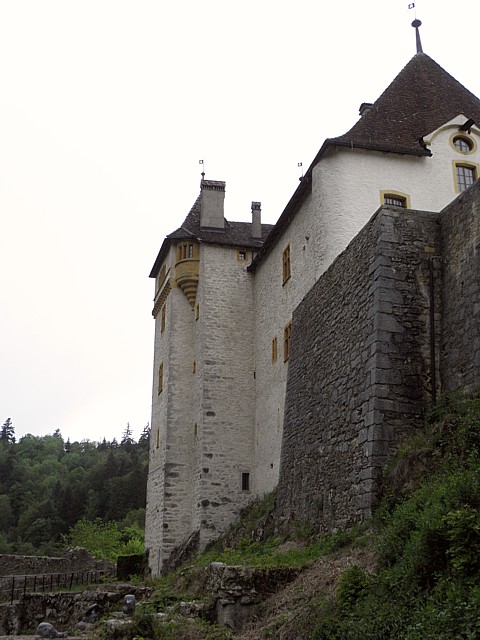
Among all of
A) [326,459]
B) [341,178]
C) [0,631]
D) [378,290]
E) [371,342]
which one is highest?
[341,178]

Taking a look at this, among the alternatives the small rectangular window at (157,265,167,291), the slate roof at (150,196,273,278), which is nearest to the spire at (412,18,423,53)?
the slate roof at (150,196,273,278)

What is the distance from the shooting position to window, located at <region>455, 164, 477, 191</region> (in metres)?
20.9

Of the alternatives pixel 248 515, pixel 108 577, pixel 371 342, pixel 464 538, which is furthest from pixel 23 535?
pixel 464 538

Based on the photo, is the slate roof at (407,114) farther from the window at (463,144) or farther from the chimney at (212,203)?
the chimney at (212,203)

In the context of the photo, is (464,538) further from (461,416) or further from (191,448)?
(191,448)

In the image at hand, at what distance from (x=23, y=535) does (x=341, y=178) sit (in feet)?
218

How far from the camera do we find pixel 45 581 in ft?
87.8

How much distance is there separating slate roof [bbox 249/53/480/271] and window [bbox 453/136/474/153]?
2.19 feet

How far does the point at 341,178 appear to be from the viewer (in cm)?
2047

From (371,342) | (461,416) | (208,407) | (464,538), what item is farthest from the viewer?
(208,407)

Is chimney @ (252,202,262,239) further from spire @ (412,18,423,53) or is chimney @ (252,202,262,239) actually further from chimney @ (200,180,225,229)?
spire @ (412,18,423,53)

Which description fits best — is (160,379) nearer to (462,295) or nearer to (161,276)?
(161,276)

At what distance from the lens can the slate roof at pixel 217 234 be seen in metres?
28.6

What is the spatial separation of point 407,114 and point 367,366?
12181mm
